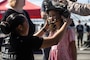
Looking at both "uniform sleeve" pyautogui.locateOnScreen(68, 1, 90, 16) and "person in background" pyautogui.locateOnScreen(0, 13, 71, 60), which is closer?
"person in background" pyautogui.locateOnScreen(0, 13, 71, 60)

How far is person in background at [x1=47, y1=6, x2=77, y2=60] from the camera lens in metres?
4.09

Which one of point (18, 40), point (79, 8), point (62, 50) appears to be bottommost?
point (62, 50)

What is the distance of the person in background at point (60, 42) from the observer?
4.09m

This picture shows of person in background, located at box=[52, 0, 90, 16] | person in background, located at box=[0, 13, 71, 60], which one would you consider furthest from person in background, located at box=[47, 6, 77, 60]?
person in background, located at box=[0, 13, 71, 60]

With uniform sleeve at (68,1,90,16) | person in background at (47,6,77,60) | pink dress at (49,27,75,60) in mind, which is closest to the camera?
uniform sleeve at (68,1,90,16)

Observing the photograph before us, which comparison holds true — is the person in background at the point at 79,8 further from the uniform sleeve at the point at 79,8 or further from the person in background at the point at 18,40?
the person in background at the point at 18,40

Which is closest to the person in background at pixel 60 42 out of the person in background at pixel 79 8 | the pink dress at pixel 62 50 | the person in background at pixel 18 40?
the pink dress at pixel 62 50

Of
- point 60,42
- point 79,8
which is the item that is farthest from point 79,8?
point 60,42

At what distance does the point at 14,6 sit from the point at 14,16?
4.27ft

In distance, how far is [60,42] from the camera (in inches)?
168

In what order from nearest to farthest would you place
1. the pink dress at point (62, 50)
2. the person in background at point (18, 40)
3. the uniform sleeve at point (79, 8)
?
the person in background at point (18, 40)
the uniform sleeve at point (79, 8)
the pink dress at point (62, 50)

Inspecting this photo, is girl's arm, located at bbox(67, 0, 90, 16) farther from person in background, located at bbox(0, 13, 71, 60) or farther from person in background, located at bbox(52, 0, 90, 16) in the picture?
person in background, located at bbox(0, 13, 71, 60)

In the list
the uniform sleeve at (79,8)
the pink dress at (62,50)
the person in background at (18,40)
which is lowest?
the pink dress at (62,50)

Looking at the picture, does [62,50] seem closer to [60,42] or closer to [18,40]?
[60,42]
